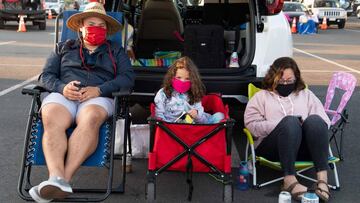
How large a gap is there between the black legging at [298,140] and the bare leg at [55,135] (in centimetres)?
163

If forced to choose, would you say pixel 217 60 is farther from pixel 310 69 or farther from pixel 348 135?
pixel 310 69

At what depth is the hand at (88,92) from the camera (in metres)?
4.64

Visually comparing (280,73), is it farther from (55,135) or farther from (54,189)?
(54,189)

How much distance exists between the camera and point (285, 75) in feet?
15.9

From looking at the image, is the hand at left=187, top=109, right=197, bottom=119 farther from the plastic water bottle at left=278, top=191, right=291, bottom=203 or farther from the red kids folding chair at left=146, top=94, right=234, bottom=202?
the plastic water bottle at left=278, top=191, right=291, bottom=203

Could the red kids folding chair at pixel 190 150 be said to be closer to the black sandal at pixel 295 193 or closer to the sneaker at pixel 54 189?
the black sandal at pixel 295 193

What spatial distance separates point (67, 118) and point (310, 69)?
8516 mm

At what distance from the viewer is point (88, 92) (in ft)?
15.3

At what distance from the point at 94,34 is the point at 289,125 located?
1.79 m

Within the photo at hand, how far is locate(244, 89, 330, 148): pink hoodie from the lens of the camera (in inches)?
189

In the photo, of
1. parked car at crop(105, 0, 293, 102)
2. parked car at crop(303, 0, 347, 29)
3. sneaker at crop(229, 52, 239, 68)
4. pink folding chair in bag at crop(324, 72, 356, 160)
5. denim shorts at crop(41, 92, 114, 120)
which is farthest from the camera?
parked car at crop(303, 0, 347, 29)

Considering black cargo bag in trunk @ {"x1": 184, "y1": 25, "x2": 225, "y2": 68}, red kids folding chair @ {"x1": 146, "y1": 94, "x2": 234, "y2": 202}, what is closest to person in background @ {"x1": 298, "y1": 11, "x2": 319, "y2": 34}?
black cargo bag in trunk @ {"x1": 184, "y1": 25, "x2": 225, "y2": 68}

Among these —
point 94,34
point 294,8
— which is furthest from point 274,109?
point 294,8

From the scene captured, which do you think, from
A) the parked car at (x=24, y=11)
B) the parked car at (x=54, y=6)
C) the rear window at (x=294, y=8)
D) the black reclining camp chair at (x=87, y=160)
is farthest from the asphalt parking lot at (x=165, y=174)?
the parked car at (x=54, y=6)
